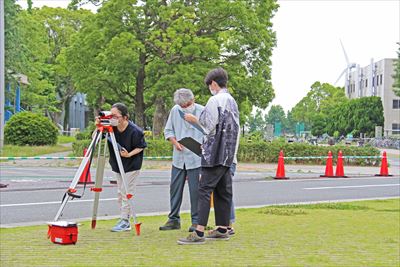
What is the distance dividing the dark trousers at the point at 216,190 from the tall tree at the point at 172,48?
24.3 m

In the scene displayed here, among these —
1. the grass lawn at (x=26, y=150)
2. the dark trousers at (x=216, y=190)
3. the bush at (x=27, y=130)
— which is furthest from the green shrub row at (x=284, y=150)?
the dark trousers at (x=216, y=190)

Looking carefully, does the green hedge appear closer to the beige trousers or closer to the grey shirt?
the beige trousers

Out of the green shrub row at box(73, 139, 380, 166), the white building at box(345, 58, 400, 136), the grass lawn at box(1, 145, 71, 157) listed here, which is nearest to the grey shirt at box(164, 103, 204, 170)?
the grass lawn at box(1, 145, 71, 157)

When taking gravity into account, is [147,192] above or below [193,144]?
below

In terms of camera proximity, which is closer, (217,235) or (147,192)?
(217,235)

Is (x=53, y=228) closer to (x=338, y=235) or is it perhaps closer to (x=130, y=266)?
(x=130, y=266)

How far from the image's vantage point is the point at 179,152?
8.00 metres

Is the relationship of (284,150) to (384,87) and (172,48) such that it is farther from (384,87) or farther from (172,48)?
(384,87)

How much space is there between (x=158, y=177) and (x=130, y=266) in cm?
1470

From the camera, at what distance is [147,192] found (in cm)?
1556

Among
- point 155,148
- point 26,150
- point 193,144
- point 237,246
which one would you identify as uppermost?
point 193,144

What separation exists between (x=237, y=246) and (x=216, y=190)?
646 millimetres

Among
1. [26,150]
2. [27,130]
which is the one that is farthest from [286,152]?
[27,130]

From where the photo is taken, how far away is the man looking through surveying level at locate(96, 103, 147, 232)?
7898 mm
